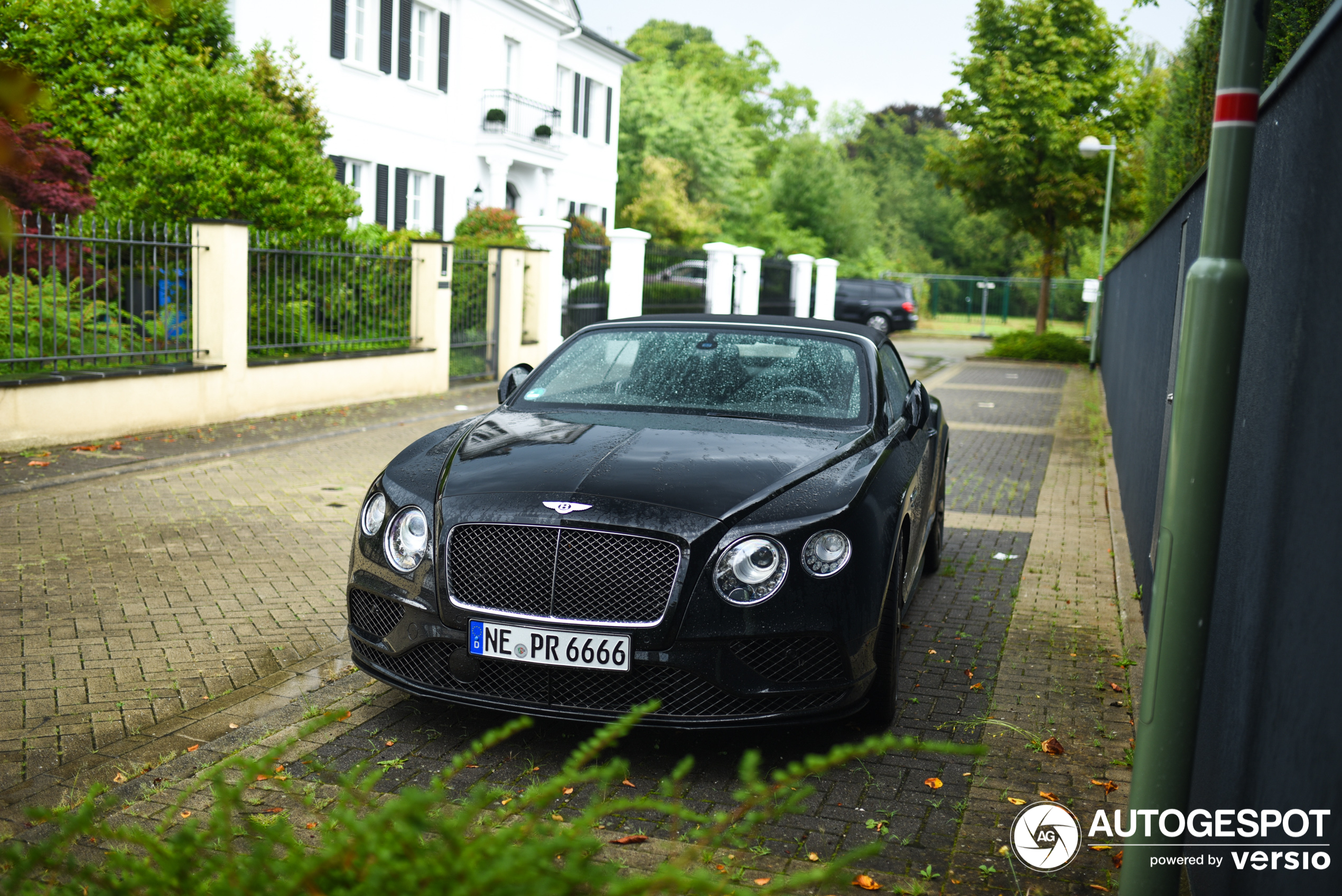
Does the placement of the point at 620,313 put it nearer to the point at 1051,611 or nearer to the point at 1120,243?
the point at 1051,611

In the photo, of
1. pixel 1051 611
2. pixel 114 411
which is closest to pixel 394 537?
pixel 1051 611

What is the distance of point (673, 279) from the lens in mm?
23984

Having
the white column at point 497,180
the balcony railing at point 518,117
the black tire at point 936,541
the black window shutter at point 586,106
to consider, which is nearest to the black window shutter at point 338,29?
the balcony railing at point 518,117

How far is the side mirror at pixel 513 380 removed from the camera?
19.5ft

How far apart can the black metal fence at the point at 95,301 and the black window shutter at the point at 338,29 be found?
527 inches

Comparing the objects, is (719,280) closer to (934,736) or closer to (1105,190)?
(1105,190)

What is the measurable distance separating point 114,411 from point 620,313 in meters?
11.4

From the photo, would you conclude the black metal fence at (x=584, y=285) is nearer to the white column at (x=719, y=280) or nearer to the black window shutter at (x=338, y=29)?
the white column at (x=719, y=280)

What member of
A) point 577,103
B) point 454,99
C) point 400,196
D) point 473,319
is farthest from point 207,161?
point 577,103

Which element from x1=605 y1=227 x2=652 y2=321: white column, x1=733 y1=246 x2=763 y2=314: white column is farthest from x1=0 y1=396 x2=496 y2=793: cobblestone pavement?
x1=733 y1=246 x2=763 y2=314: white column

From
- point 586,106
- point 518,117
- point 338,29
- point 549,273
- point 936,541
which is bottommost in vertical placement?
point 936,541

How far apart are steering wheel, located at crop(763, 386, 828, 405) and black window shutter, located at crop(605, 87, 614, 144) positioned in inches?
1276

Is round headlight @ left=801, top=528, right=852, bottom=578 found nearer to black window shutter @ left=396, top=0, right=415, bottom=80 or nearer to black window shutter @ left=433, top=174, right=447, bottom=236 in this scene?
black window shutter @ left=396, top=0, right=415, bottom=80

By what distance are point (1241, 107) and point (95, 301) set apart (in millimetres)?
10452
